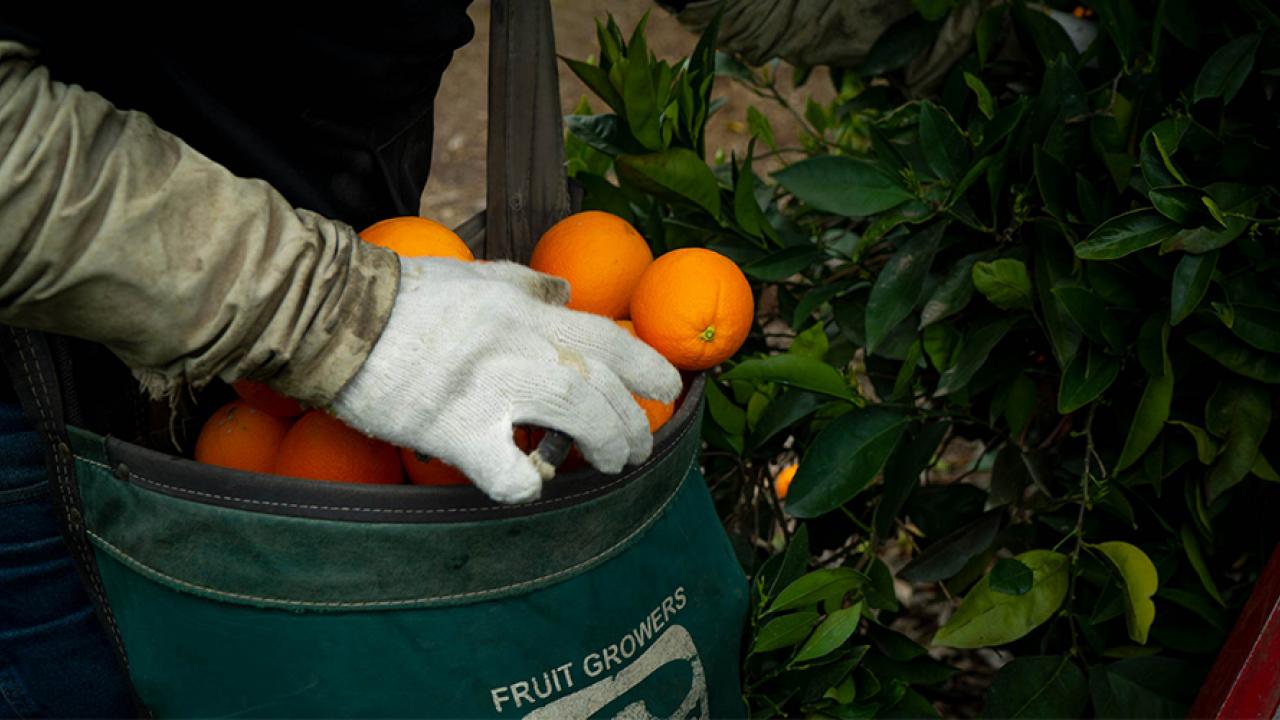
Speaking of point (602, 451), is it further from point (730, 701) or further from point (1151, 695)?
point (1151, 695)

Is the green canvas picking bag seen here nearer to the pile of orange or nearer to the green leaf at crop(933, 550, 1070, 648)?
the pile of orange

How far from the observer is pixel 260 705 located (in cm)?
106

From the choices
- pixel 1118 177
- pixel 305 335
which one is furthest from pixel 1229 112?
pixel 305 335

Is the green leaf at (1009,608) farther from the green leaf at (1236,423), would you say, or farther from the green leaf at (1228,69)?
the green leaf at (1228,69)

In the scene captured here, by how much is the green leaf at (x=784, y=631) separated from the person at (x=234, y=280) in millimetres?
456

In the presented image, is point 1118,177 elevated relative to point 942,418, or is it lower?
elevated

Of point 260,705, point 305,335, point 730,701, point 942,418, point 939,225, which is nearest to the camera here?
point 305,335

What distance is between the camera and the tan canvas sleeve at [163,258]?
0.84 m

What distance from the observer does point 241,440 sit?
3.58 ft

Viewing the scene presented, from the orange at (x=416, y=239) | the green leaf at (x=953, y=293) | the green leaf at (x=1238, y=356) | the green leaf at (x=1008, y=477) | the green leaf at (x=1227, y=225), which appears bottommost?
the green leaf at (x=1008, y=477)

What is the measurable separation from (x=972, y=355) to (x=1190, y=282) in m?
0.28

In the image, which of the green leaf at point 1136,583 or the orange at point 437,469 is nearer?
the orange at point 437,469

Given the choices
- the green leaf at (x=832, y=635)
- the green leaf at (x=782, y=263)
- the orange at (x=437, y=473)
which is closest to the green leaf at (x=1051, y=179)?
the green leaf at (x=782, y=263)

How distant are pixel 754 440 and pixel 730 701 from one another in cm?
43
